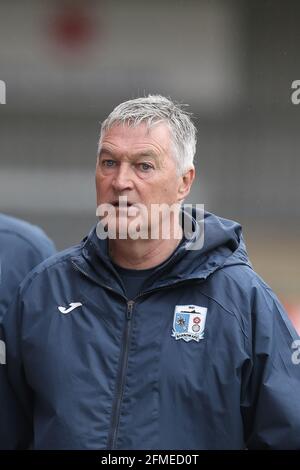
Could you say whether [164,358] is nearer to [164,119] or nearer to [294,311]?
[164,119]

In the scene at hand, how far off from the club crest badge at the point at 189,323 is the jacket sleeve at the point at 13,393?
458 mm

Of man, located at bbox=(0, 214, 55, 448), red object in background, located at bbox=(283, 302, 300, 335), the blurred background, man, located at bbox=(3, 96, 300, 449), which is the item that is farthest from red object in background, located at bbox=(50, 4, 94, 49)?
man, located at bbox=(3, 96, 300, 449)

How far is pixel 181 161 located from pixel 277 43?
7883mm

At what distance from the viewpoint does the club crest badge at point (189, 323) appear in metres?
2.58

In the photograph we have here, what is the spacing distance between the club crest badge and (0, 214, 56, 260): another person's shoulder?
1100mm

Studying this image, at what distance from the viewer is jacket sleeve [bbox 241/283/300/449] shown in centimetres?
252

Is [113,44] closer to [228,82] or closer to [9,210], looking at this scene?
[228,82]

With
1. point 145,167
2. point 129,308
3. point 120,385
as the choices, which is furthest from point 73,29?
point 120,385

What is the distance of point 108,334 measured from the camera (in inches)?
103

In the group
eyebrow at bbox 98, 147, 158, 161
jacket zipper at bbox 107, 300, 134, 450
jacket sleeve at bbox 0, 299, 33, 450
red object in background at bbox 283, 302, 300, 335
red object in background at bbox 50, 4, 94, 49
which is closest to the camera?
jacket zipper at bbox 107, 300, 134, 450

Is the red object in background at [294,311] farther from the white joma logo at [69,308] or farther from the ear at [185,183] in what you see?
the white joma logo at [69,308]

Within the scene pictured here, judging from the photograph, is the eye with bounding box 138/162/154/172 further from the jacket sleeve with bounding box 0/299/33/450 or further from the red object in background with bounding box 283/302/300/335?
the red object in background with bounding box 283/302/300/335

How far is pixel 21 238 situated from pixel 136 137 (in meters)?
1.11
